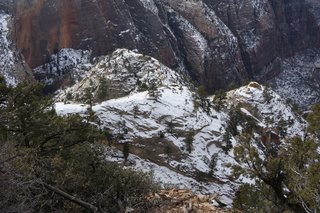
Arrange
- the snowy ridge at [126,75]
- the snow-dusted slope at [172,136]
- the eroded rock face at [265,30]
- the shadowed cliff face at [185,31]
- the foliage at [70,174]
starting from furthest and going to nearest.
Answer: the eroded rock face at [265,30] < the shadowed cliff face at [185,31] < the snowy ridge at [126,75] < the snow-dusted slope at [172,136] < the foliage at [70,174]

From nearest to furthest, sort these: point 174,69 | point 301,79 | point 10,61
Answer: point 10,61 → point 174,69 → point 301,79

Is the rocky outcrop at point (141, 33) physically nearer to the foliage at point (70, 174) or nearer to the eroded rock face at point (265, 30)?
the eroded rock face at point (265, 30)

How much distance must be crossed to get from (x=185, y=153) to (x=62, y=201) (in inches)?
684

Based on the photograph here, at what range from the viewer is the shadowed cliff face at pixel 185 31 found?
9062 cm

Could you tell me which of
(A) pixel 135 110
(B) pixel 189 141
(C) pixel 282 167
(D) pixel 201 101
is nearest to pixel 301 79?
(D) pixel 201 101

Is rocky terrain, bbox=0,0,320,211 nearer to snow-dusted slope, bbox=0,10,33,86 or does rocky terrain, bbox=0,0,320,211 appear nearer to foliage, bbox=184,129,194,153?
foliage, bbox=184,129,194,153

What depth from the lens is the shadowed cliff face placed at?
90.6 m

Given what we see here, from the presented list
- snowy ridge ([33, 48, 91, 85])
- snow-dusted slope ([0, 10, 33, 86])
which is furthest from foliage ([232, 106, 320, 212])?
snowy ridge ([33, 48, 91, 85])

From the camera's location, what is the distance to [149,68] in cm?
5041

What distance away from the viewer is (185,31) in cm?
11006

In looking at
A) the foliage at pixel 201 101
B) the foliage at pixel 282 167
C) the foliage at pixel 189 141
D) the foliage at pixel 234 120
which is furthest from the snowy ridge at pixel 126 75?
the foliage at pixel 282 167

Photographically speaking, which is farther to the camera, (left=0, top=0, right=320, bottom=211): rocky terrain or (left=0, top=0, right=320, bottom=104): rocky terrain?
(left=0, top=0, right=320, bottom=104): rocky terrain

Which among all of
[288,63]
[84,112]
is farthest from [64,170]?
[288,63]

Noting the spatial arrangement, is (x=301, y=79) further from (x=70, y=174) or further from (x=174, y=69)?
(x=70, y=174)
